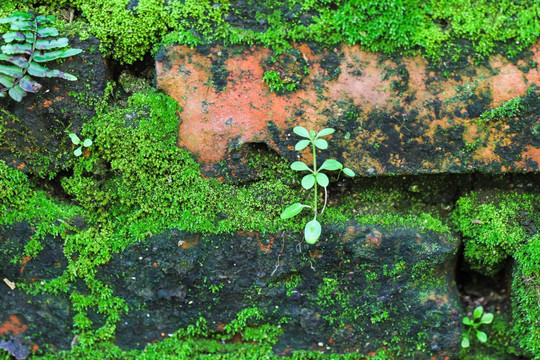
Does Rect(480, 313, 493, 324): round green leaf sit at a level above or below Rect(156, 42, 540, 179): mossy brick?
below

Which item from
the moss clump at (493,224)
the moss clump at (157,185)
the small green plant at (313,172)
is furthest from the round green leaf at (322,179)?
the moss clump at (493,224)

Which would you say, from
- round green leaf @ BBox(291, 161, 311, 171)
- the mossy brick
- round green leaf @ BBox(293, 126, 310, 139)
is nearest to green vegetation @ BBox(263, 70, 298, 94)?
the mossy brick

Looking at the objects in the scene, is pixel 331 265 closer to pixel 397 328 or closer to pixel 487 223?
pixel 397 328

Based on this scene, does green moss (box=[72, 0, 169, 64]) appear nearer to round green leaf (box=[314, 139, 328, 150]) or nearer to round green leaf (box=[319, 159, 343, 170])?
round green leaf (box=[314, 139, 328, 150])

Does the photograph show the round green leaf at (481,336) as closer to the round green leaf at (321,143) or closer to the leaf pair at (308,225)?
the leaf pair at (308,225)

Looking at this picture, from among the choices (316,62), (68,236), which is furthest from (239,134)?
(68,236)
